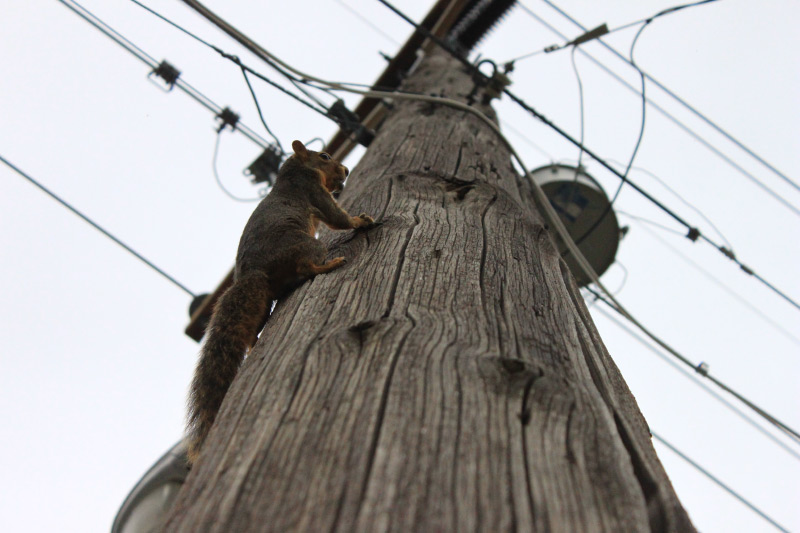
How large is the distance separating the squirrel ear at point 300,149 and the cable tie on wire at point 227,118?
274 cm

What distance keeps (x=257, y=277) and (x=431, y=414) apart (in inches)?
41.5

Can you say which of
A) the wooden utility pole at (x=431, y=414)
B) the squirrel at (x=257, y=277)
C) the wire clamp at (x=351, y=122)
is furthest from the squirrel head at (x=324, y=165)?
the wooden utility pole at (x=431, y=414)

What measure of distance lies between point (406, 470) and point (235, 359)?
0.92m

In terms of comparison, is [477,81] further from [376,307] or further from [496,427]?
[496,427]

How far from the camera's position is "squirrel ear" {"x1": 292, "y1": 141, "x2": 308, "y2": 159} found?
10.8 feet

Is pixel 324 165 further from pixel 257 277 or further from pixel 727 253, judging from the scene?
pixel 727 253

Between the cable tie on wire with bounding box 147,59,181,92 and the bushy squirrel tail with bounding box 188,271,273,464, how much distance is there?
14.5 ft

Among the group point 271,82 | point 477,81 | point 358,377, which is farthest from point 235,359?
point 477,81

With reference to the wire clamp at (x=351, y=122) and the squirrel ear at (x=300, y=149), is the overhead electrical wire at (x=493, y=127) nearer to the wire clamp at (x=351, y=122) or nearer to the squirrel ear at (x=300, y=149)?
the squirrel ear at (x=300, y=149)

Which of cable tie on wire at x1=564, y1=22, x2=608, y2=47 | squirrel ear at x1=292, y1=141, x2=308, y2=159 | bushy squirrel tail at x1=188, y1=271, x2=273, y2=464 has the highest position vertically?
cable tie on wire at x1=564, y1=22, x2=608, y2=47

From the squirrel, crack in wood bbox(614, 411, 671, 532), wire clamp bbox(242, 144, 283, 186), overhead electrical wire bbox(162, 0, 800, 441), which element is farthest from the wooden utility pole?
wire clamp bbox(242, 144, 283, 186)

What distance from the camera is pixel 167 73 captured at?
18.6 feet

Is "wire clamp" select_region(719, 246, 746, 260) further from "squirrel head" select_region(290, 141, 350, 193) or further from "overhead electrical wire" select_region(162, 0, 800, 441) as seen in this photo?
"squirrel head" select_region(290, 141, 350, 193)

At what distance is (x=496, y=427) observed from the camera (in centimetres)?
92
